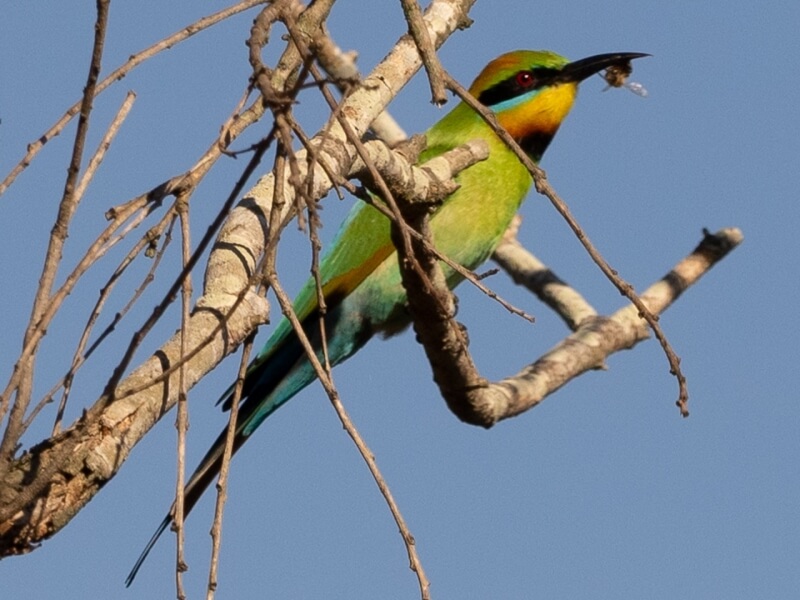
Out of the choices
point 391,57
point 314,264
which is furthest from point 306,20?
point 314,264

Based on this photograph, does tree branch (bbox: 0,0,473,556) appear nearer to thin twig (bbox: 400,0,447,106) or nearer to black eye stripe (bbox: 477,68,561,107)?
thin twig (bbox: 400,0,447,106)

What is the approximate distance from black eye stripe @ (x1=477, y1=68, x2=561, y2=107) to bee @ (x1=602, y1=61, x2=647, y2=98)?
23 centimetres

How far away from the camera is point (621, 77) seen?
5.16 metres

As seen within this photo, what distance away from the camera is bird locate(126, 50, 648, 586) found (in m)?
4.38

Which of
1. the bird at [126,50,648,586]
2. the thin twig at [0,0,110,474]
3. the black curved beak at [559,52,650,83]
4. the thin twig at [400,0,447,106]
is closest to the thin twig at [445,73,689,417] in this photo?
the thin twig at [400,0,447,106]

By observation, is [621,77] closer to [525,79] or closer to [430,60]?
[525,79]

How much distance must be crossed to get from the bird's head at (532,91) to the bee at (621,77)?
0.26 ft

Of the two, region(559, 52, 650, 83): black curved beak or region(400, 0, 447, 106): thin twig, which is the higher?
region(559, 52, 650, 83): black curved beak

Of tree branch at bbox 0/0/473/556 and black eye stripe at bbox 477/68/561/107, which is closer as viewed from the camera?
tree branch at bbox 0/0/473/556

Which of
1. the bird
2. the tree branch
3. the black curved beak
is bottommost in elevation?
the tree branch

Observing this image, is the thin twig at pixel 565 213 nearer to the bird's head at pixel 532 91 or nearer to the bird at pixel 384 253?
the bird at pixel 384 253

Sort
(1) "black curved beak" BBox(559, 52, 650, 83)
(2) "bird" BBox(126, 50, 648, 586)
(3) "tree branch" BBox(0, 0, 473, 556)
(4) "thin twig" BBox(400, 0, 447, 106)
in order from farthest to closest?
1. (1) "black curved beak" BBox(559, 52, 650, 83)
2. (2) "bird" BBox(126, 50, 648, 586)
3. (4) "thin twig" BBox(400, 0, 447, 106)
4. (3) "tree branch" BBox(0, 0, 473, 556)

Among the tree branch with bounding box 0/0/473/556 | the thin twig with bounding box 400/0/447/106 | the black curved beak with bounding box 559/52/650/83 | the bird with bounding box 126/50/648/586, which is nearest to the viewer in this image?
the tree branch with bounding box 0/0/473/556

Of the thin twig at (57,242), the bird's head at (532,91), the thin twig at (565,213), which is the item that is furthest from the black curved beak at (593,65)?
the thin twig at (57,242)
